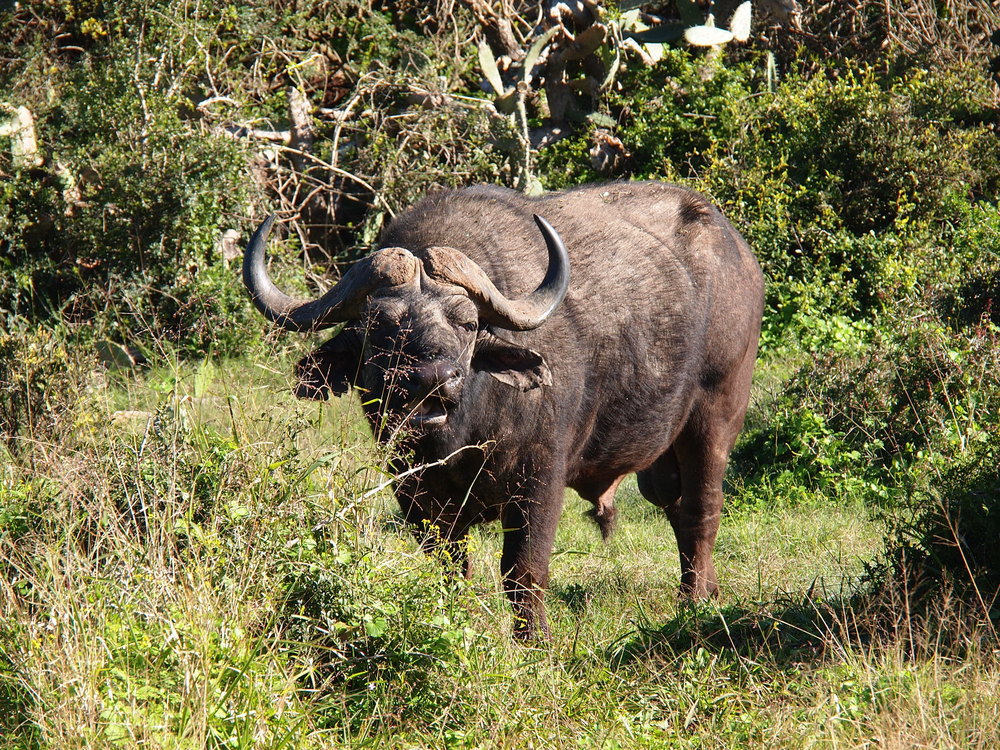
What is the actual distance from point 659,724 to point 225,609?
56.5 inches

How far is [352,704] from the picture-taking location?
3.43 m

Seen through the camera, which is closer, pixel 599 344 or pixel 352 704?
pixel 352 704

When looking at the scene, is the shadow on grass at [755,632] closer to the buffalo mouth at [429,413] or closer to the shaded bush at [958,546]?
the shaded bush at [958,546]

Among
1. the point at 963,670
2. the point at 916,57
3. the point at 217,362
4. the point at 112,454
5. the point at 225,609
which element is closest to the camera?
the point at 225,609

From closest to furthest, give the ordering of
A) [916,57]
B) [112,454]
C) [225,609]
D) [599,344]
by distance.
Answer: [225,609] → [112,454] → [599,344] → [916,57]

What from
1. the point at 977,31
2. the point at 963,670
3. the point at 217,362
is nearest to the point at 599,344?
the point at 963,670

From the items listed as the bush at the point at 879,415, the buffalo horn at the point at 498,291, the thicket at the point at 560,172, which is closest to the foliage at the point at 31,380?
the thicket at the point at 560,172

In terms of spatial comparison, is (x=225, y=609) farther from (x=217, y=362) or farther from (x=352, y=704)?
(x=217, y=362)

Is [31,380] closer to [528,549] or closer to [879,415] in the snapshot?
[528,549]

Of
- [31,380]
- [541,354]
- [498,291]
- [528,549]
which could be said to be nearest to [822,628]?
[528,549]

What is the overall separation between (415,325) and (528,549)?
1.20 m

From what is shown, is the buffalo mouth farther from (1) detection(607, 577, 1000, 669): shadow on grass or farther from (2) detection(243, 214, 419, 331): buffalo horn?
(1) detection(607, 577, 1000, 669): shadow on grass

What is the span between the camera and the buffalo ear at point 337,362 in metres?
4.46

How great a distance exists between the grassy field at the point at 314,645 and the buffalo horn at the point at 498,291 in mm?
744
